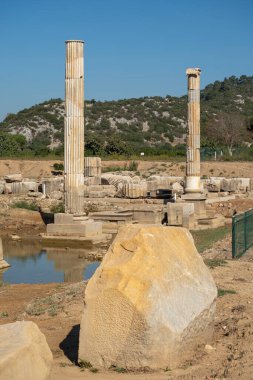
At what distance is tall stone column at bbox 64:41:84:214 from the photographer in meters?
21.1

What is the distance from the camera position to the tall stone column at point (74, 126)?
21.1 meters

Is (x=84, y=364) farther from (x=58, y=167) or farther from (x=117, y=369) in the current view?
(x=58, y=167)

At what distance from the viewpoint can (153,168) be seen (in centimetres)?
4347

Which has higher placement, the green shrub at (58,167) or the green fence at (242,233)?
the green shrub at (58,167)

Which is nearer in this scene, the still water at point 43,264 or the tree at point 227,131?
the still water at point 43,264

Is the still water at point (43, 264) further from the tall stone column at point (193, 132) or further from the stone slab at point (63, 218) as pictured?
the tall stone column at point (193, 132)

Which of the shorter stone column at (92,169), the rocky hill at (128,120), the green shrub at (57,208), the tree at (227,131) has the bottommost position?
the green shrub at (57,208)

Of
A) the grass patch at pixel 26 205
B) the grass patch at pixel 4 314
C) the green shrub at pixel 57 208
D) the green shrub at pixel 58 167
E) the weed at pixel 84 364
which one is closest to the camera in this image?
the weed at pixel 84 364

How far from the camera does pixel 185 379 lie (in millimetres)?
6504

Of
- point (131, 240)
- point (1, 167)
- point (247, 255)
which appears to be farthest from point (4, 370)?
point (1, 167)

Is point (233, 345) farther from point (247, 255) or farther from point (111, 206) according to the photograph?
point (111, 206)

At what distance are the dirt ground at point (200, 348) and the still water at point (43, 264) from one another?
2.04m

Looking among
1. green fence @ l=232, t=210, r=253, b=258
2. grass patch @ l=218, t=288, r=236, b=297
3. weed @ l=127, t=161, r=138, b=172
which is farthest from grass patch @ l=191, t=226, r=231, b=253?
weed @ l=127, t=161, r=138, b=172

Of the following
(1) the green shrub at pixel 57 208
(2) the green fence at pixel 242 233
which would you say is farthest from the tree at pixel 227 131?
(2) the green fence at pixel 242 233
